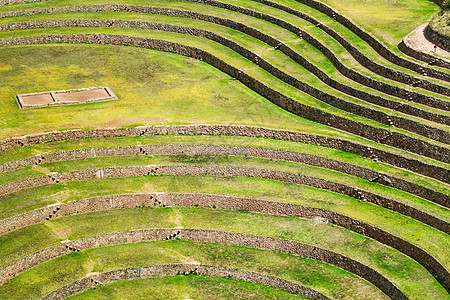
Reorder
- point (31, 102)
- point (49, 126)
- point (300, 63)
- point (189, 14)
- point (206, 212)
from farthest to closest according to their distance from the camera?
point (189, 14)
point (300, 63)
point (31, 102)
point (49, 126)
point (206, 212)

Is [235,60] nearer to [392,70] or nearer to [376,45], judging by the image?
[376,45]

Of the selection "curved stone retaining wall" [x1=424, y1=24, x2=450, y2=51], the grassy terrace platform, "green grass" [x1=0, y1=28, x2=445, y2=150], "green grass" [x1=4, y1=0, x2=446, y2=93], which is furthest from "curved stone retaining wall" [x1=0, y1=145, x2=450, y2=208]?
"curved stone retaining wall" [x1=424, y1=24, x2=450, y2=51]

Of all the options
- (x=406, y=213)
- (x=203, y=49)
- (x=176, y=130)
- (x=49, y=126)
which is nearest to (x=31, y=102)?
(x=49, y=126)

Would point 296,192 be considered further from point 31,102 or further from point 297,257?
point 31,102

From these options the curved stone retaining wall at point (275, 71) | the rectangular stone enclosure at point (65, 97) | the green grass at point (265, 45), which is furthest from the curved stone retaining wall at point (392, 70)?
the rectangular stone enclosure at point (65, 97)

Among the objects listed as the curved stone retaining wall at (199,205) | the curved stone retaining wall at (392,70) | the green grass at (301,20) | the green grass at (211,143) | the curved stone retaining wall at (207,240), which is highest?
the green grass at (301,20)

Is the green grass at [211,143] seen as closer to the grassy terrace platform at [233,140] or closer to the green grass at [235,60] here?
the grassy terrace platform at [233,140]
